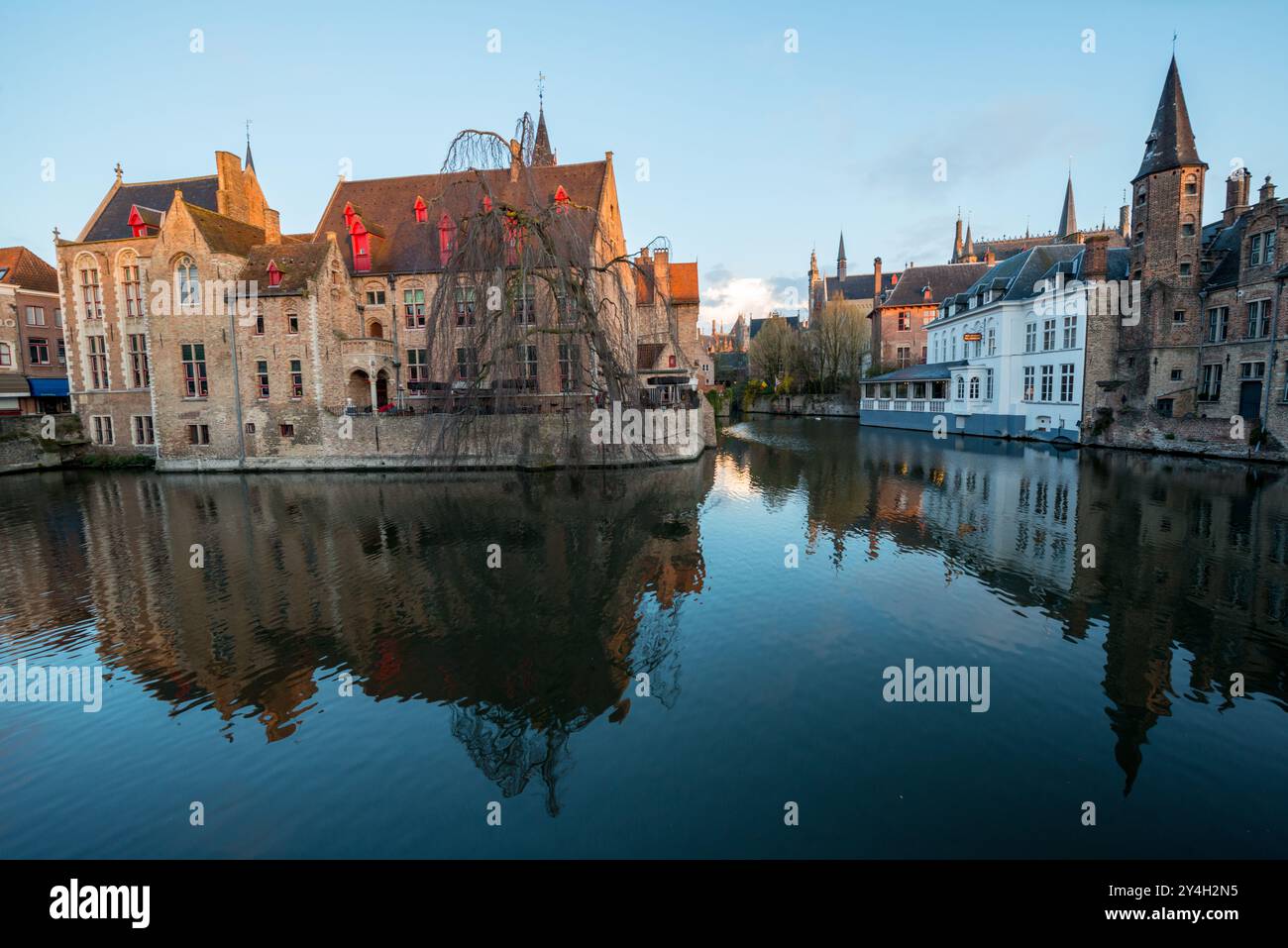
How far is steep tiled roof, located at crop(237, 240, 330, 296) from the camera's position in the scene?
28.3m

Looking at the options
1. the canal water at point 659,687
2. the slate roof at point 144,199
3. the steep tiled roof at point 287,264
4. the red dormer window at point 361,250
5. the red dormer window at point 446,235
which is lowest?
the canal water at point 659,687

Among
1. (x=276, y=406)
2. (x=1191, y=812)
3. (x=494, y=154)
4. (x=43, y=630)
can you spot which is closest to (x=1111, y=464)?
(x=1191, y=812)

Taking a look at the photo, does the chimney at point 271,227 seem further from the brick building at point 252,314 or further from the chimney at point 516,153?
the chimney at point 516,153

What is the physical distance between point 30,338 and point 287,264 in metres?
23.8

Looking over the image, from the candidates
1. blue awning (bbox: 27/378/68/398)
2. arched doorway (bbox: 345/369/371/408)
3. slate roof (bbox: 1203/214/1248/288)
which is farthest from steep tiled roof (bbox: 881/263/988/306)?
blue awning (bbox: 27/378/68/398)

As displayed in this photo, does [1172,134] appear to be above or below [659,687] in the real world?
above

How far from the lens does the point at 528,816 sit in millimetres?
6008

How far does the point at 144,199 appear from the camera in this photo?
3341 cm

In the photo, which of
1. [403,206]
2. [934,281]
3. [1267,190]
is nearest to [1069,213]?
[934,281]

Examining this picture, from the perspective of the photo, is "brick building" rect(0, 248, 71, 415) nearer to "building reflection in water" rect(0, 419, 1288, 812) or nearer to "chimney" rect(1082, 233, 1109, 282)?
"building reflection in water" rect(0, 419, 1288, 812)

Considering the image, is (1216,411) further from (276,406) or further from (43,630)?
(276,406)

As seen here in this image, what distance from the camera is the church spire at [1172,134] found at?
1124 inches

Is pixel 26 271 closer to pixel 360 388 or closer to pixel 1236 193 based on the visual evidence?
pixel 360 388

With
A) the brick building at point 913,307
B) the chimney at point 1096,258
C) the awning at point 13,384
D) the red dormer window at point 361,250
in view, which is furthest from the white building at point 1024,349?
the awning at point 13,384
